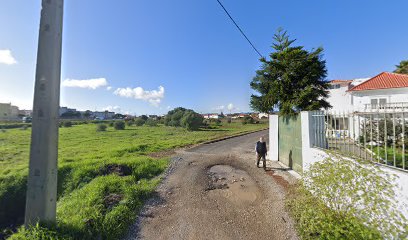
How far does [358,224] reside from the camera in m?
2.99

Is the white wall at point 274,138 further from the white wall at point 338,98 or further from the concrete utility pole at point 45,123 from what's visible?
the white wall at point 338,98

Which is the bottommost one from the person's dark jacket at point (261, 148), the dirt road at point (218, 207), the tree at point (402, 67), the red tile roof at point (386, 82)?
the dirt road at point (218, 207)

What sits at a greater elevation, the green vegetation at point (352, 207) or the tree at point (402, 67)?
the tree at point (402, 67)

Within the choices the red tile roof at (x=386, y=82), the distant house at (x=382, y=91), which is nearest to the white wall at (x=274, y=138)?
the distant house at (x=382, y=91)

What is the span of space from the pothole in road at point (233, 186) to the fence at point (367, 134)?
2.28 metres

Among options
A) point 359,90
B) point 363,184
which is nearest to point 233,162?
point 363,184

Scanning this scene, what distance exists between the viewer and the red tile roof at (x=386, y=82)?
16.3 metres

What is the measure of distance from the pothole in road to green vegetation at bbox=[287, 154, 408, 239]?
61.6 inches

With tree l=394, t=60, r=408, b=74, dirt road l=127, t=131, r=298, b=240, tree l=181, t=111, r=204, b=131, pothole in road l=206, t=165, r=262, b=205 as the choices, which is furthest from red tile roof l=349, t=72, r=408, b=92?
tree l=181, t=111, r=204, b=131

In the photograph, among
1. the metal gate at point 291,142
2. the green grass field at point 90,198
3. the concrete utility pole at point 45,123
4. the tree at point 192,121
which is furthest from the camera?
the tree at point 192,121

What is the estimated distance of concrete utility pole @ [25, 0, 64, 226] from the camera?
3.09 metres

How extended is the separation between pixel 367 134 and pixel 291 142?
3.51m

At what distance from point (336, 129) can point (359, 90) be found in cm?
Answer: 1679

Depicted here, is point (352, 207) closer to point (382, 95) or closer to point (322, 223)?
point (322, 223)
